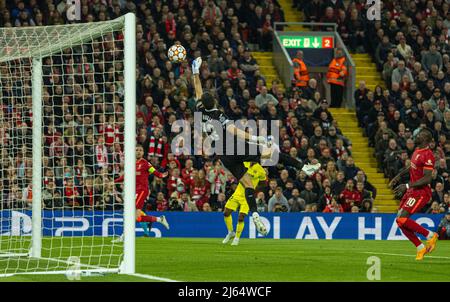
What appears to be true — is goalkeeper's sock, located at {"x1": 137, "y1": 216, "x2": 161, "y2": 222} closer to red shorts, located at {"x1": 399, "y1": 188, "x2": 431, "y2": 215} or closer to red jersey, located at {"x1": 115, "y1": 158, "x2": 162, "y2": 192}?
red jersey, located at {"x1": 115, "y1": 158, "x2": 162, "y2": 192}

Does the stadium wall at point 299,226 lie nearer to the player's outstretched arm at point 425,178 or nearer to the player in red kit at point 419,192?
the player in red kit at point 419,192

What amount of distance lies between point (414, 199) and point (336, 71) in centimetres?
1517

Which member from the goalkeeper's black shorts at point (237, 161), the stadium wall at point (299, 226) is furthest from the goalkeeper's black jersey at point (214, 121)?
the stadium wall at point (299, 226)

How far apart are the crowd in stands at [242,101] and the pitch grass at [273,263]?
3.84 metres

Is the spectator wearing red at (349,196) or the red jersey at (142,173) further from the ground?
the red jersey at (142,173)

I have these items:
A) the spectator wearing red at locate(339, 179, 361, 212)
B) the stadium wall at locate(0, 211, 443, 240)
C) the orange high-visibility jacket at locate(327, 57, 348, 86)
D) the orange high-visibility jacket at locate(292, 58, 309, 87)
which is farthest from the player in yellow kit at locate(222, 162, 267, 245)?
the orange high-visibility jacket at locate(327, 57, 348, 86)

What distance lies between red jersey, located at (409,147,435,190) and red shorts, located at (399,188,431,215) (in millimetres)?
216

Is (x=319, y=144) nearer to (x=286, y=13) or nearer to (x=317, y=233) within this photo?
(x=317, y=233)

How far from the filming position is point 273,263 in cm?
1475

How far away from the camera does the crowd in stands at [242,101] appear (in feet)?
83.1

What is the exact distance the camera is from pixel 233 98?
→ 28.0m

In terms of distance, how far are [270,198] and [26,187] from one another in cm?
797

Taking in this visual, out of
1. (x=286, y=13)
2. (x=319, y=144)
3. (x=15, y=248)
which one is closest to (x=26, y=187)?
(x=15, y=248)

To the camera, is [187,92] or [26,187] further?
[187,92]
